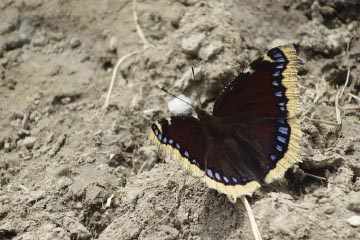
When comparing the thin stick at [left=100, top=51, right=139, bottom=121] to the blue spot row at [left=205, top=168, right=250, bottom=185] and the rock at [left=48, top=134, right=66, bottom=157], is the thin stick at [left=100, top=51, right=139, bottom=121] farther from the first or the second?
the blue spot row at [left=205, top=168, right=250, bottom=185]

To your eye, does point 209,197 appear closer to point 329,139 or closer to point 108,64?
point 329,139

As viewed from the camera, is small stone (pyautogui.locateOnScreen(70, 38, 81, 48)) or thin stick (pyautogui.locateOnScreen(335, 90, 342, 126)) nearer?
thin stick (pyautogui.locateOnScreen(335, 90, 342, 126))

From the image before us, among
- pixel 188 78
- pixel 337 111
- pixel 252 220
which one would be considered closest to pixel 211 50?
pixel 188 78

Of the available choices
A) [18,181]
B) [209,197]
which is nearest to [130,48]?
[18,181]

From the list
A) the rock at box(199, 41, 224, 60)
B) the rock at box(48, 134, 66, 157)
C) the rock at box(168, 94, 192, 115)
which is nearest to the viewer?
the rock at box(48, 134, 66, 157)

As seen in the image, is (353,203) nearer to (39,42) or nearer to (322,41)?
(322,41)

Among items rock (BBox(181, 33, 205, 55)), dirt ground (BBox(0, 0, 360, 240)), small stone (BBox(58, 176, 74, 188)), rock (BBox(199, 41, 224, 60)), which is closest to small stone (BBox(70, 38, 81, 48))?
dirt ground (BBox(0, 0, 360, 240))
